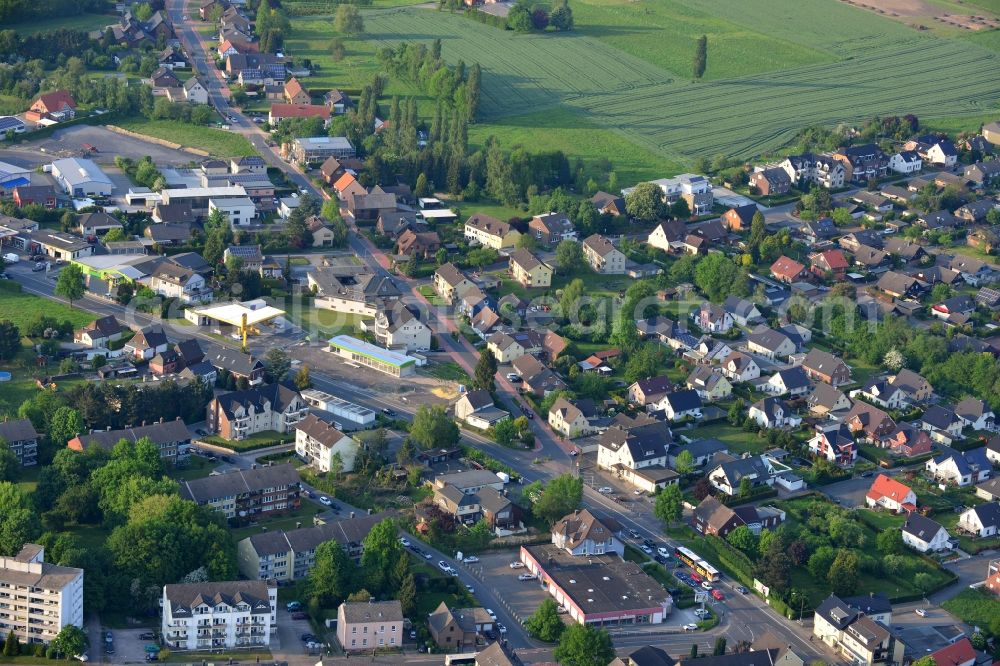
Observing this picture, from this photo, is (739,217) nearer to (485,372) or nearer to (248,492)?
(485,372)

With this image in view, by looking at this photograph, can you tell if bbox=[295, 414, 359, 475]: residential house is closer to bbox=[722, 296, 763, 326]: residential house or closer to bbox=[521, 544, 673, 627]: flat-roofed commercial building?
bbox=[521, 544, 673, 627]: flat-roofed commercial building

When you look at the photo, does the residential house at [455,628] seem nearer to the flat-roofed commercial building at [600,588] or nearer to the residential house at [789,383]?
the flat-roofed commercial building at [600,588]

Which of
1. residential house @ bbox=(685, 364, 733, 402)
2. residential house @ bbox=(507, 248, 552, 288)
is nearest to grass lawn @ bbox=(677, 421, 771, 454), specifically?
residential house @ bbox=(685, 364, 733, 402)

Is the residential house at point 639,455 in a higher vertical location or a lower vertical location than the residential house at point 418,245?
lower

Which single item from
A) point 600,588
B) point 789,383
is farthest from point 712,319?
point 600,588

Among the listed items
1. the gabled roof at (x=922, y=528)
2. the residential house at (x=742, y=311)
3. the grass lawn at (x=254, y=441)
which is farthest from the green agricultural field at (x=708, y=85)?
the gabled roof at (x=922, y=528)
